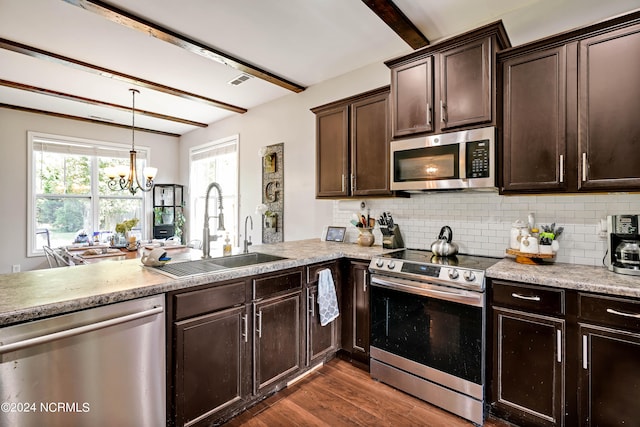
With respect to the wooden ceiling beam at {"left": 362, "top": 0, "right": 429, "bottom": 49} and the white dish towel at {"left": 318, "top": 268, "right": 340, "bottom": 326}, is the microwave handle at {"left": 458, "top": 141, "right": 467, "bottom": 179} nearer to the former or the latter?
the wooden ceiling beam at {"left": 362, "top": 0, "right": 429, "bottom": 49}

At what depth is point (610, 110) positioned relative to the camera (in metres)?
1.78

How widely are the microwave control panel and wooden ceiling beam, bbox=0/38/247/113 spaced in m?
3.56

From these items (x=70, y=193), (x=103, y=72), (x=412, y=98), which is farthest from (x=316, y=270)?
(x=70, y=193)

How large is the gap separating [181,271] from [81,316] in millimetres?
565

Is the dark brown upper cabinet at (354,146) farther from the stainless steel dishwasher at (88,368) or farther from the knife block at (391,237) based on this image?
the stainless steel dishwasher at (88,368)

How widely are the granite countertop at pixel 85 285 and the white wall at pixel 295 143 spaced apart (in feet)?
5.65

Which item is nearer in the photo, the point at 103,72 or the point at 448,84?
the point at 448,84

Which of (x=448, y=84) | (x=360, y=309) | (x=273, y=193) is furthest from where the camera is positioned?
(x=273, y=193)

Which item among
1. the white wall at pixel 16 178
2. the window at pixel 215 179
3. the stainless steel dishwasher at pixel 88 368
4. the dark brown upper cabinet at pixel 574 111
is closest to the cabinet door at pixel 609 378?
the dark brown upper cabinet at pixel 574 111

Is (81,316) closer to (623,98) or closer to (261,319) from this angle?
(261,319)

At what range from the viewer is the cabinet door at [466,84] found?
2150 mm

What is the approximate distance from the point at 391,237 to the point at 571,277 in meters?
1.38

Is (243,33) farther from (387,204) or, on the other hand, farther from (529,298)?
(529,298)

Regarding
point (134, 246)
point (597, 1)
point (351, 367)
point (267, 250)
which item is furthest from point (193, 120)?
point (597, 1)
